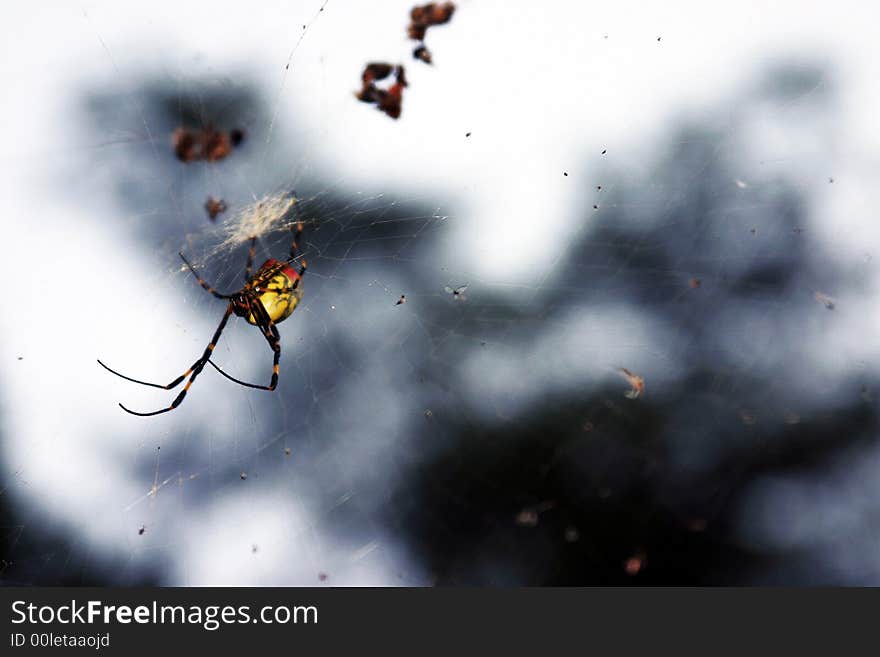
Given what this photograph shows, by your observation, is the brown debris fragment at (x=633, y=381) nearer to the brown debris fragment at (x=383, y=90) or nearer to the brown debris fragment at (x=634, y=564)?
the brown debris fragment at (x=634, y=564)

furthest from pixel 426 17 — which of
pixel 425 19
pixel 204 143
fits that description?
pixel 204 143

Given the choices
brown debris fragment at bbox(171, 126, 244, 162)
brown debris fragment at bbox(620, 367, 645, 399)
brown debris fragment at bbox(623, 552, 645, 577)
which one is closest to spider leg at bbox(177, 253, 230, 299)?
brown debris fragment at bbox(171, 126, 244, 162)

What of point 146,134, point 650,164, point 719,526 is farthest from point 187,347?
point 719,526

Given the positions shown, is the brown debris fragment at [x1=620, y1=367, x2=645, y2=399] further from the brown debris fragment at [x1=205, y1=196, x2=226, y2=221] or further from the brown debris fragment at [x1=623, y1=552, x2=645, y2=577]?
the brown debris fragment at [x1=205, y1=196, x2=226, y2=221]

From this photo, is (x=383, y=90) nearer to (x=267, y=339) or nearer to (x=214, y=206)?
(x=214, y=206)

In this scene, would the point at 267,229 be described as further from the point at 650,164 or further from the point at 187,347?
the point at 650,164
